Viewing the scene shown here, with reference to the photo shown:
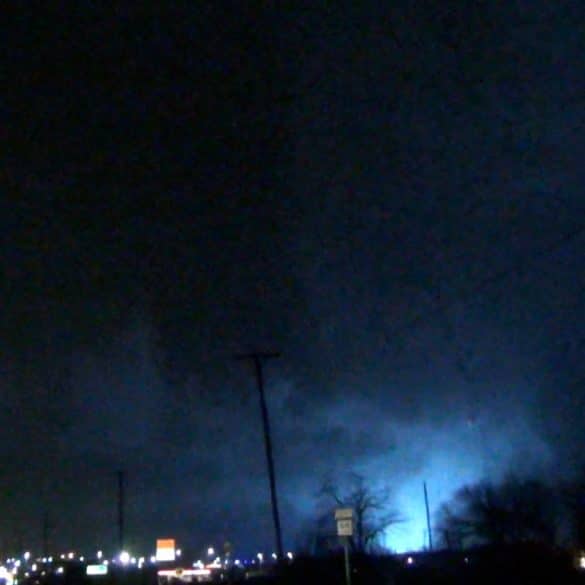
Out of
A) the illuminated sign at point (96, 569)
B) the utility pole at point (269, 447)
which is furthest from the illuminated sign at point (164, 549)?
the utility pole at point (269, 447)

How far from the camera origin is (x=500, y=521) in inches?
4099

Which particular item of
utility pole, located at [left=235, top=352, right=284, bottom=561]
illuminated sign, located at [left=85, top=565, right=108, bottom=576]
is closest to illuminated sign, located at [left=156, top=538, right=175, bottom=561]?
illuminated sign, located at [left=85, top=565, right=108, bottom=576]

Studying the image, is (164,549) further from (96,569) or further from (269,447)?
(269,447)

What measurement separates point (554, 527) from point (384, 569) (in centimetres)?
5095

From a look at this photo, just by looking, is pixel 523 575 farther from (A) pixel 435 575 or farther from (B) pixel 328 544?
(B) pixel 328 544

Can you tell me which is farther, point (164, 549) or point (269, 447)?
point (164, 549)

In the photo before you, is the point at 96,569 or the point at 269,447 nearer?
the point at 269,447

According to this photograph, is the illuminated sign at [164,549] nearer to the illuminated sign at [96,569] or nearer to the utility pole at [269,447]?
the illuminated sign at [96,569]

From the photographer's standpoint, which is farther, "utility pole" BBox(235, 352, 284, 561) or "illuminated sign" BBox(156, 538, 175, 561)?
"illuminated sign" BBox(156, 538, 175, 561)

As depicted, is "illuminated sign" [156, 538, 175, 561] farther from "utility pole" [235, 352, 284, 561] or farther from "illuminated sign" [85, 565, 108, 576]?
"utility pole" [235, 352, 284, 561]

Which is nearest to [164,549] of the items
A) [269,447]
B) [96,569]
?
[96,569]

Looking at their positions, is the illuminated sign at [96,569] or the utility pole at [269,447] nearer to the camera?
the utility pole at [269,447]

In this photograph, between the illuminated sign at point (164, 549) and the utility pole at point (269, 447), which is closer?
the utility pole at point (269, 447)

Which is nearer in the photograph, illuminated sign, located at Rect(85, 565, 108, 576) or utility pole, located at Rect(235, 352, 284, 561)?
utility pole, located at Rect(235, 352, 284, 561)
